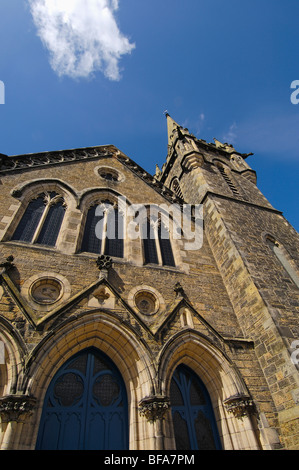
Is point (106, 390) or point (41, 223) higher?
point (41, 223)

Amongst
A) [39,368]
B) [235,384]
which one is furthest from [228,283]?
[39,368]

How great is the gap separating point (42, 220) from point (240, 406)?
726cm

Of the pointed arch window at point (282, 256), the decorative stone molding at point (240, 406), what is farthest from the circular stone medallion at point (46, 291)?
the pointed arch window at point (282, 256)

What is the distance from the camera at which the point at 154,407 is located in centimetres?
498

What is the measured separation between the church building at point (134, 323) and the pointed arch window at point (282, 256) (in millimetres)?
50

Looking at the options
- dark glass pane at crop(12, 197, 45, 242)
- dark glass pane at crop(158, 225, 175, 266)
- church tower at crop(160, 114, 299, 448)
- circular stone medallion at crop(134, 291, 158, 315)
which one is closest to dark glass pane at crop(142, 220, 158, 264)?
dark glass pane at crop(158, 225, 175, 266)

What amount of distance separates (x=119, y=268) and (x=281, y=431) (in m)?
5.19

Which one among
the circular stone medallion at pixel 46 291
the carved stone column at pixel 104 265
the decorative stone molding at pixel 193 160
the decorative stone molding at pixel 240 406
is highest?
the decorative stone molding at pixel 193 160

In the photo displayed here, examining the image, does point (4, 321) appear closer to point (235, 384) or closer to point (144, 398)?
point (144, 398)

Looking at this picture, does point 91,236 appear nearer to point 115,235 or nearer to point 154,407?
point 115,235

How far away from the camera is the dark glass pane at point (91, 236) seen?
8.02 metres

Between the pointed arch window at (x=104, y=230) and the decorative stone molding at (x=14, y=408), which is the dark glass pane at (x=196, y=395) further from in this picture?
the pointed arch window at (x=104, y=230)

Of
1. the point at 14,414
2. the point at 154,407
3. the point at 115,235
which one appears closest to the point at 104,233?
the point at 115,235

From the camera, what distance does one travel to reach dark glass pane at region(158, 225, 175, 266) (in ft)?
28.4
